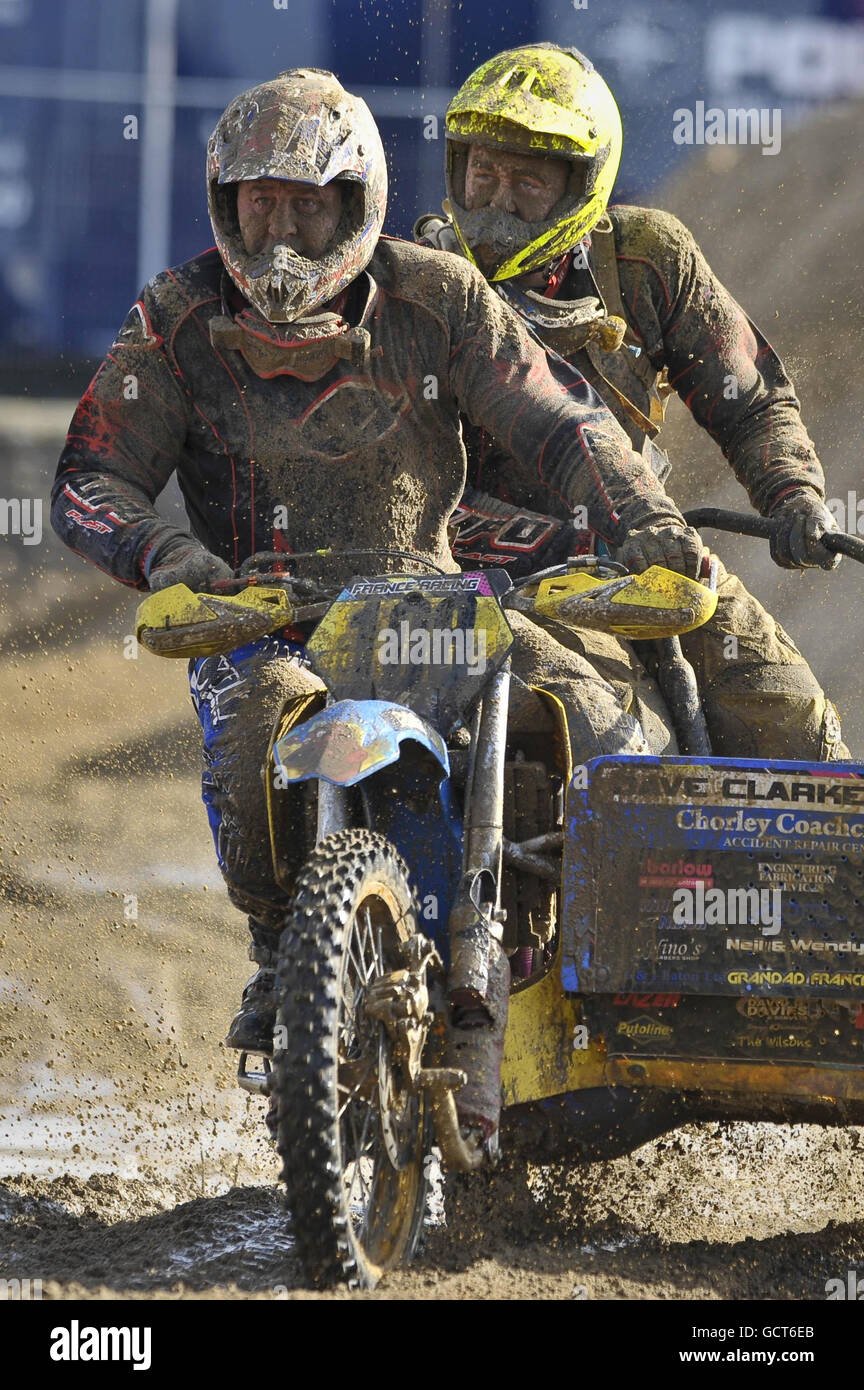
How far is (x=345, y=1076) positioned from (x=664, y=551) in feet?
4.26

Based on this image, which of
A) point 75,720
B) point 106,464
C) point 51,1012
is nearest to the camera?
point 106,464

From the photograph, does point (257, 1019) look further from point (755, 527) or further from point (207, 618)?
point (755, 527)

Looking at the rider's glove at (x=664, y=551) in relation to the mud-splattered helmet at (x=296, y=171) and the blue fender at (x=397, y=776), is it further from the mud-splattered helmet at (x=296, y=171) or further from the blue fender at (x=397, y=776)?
the mud-splattered helmet at (x=296, y=171)

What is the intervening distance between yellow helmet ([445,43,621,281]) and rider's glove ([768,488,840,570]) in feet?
4.03

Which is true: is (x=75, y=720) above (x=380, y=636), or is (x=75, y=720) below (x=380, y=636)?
below

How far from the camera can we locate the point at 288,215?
4.12m

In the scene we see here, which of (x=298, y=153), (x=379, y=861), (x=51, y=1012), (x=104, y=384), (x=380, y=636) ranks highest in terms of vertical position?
(x=298, y=153)

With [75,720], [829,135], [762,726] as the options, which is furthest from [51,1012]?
[829,135]

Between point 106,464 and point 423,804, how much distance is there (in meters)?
1.27

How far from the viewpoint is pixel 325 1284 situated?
2.92 m

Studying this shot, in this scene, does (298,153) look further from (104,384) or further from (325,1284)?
(325,1284)

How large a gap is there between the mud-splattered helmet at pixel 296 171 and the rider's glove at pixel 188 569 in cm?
58
